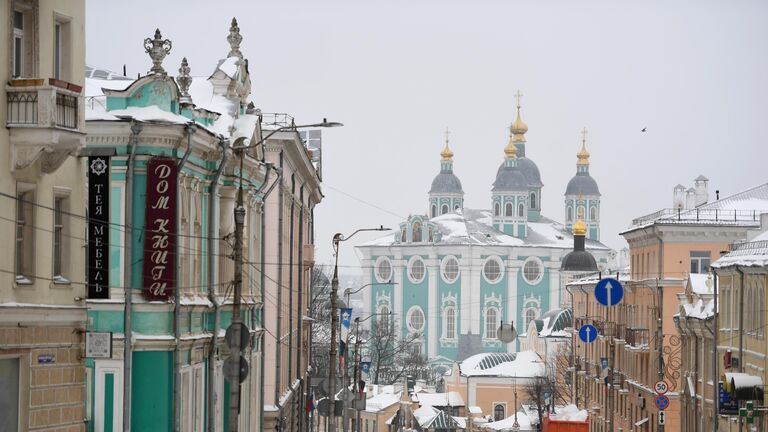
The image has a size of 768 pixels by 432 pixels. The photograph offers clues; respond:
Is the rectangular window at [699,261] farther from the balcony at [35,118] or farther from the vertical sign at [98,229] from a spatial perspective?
the balcony at [35,118]

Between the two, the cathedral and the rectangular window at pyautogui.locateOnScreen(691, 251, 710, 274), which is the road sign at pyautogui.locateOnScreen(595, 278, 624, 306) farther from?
the cathedral

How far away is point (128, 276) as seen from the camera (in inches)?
1126

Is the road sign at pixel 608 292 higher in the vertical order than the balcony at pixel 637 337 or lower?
higher

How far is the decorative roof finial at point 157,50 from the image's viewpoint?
29.7m

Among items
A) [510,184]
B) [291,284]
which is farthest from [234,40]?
[510,184]

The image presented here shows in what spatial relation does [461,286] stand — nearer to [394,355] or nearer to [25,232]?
[394,355]

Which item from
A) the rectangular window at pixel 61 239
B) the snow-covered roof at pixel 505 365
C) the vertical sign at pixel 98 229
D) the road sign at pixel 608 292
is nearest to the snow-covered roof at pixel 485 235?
the snow-covered roof at pixel 505 365

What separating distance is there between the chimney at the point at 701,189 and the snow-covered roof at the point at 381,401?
6134 centimetres

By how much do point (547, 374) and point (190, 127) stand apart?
108319 millimetres

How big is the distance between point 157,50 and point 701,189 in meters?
46.2

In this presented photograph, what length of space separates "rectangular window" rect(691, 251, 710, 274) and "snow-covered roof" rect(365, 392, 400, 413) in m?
68.2

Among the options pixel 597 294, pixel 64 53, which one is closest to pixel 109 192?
pixel 64 53

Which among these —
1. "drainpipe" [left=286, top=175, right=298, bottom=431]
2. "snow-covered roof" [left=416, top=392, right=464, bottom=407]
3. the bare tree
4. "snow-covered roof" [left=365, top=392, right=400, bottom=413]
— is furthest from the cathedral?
"drainpipe" [left=286, top=175, right=298, bottom=431]

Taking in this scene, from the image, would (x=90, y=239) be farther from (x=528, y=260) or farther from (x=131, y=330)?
(x=528, y=260)
